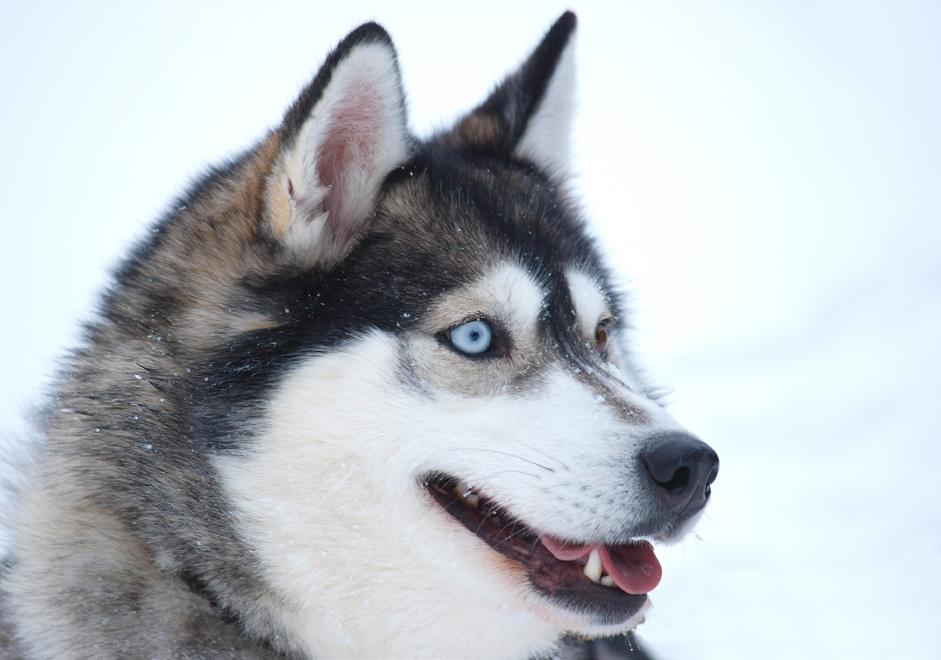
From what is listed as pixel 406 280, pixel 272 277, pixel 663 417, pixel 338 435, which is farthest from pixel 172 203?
pixel 663 417

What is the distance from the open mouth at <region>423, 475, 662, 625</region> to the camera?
2.10m

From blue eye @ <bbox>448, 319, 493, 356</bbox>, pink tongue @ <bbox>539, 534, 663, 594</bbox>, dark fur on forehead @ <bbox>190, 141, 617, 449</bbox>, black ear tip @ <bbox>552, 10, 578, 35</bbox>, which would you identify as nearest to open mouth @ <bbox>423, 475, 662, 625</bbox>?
pink tongue @ <bbox>539, 534, 663, 594</bbox>

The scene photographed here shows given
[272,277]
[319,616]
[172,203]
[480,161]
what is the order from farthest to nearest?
[480,161]
[172,203]
[272,277]
[319,616]

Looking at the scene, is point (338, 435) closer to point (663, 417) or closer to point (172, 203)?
point (663, 417)

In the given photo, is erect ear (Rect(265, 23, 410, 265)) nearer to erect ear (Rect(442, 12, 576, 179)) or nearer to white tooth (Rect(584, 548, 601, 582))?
erect ear (Rect(442, 12, 576, 179))

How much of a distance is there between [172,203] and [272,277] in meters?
0.63

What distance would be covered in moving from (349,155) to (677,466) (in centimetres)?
112

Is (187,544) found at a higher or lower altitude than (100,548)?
higher

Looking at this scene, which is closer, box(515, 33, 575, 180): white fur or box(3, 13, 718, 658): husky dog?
box(3, 13, 718, 658): husky dog

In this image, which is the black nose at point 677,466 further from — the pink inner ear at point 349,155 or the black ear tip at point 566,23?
the black ear tip at point 566,23

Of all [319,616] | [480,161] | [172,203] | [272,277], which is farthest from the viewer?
[480,161]

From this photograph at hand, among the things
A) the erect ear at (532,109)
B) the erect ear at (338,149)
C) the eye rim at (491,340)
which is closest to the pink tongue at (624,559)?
the eye rim at (491,340)

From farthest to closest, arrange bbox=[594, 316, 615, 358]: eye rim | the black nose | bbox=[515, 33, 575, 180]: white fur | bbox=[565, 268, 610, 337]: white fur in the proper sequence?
1. bbox=[515, 33, 575, 180]: white fur
2. bbox=[594, 316, 615, 358]: eye rim
3. bbox=[565, 268, 610, 337]: white fur
4. the black nose

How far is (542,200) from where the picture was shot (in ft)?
8.95
